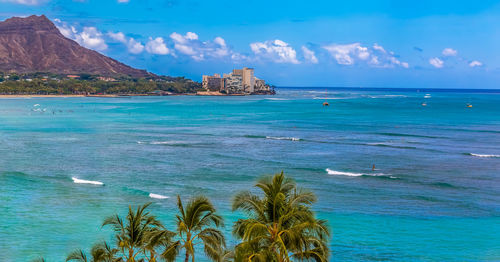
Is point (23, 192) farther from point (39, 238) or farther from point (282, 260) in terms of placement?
point (282, 260)

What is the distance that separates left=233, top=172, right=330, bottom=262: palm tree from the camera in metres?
14.2

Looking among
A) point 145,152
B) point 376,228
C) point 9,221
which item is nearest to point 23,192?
point 9,221

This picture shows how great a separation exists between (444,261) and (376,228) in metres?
5.01

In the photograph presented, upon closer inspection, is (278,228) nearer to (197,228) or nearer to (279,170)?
(197,228)

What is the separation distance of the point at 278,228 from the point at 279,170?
32555 millimetres

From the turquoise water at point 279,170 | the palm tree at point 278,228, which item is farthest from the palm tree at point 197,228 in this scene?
the turquoise water at point 279,170

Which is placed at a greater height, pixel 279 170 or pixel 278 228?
pixel 278 228

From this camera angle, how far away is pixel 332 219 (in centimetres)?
3152

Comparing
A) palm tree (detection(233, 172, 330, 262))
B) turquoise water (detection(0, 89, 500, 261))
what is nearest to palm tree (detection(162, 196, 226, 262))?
palm tree (detection(233, 172, 330, 262))

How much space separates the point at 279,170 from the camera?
47.2 meters

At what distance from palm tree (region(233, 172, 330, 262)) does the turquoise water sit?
1151 centimetres

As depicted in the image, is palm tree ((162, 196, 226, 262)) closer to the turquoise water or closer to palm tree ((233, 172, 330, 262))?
palm tree ((233, 172, 330, 262))

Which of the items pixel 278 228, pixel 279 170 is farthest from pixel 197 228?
pixel 279 170

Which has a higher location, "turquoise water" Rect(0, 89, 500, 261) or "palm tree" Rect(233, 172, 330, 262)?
"palm tree" Rect(233, 172, 330, 262)
